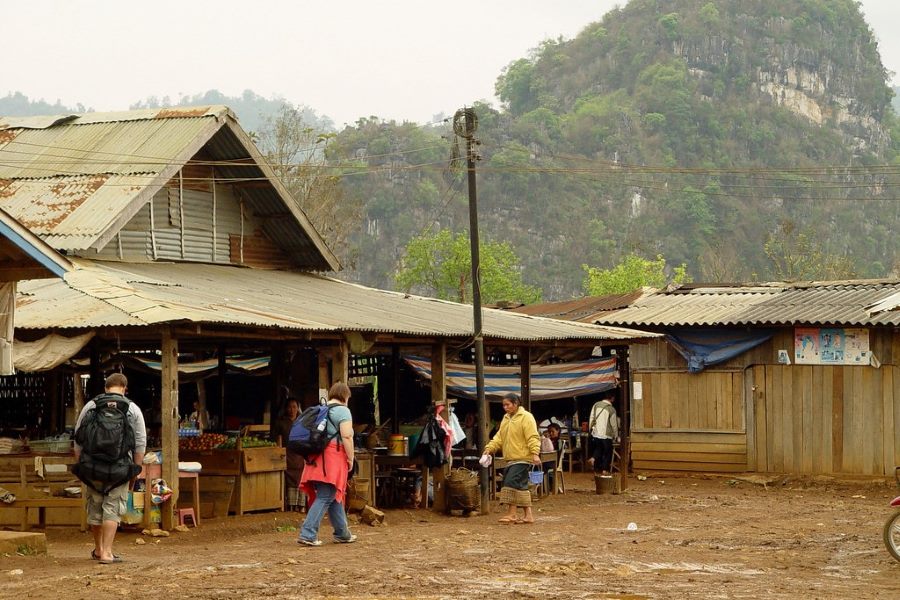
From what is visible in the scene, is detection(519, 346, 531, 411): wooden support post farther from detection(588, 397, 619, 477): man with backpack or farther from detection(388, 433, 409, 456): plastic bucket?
detection(588, 397, 619, 477): man with backpack

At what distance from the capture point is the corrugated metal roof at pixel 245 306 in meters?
14.5

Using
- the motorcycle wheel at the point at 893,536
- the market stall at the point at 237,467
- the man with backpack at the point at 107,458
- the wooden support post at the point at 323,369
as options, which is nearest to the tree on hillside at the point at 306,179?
the wooden support post at the point at 323,369

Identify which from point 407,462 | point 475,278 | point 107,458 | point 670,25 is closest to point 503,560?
point 107,458

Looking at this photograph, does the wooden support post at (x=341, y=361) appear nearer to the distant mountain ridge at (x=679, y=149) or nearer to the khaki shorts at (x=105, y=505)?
the khaki shorts at (x=105, y=505)

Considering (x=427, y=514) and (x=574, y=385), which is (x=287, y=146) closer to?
(x=574, y=385)

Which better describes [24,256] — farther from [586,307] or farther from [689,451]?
[586,307]

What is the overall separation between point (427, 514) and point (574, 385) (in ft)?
26.0

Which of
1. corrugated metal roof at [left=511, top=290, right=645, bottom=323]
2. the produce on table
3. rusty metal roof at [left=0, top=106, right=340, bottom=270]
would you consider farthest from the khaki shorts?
corrugated metal roof at [left=511, top=290, right=645, bottom=323]

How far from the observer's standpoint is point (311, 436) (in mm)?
13016

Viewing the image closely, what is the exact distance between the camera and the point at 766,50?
10256 centimetres

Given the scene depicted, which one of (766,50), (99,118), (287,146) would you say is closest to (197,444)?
(99,118)

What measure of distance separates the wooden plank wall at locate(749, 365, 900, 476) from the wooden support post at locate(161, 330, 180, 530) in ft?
42.6

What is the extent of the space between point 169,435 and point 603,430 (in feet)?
35.6

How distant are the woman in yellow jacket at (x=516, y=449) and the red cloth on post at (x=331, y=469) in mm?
3312
